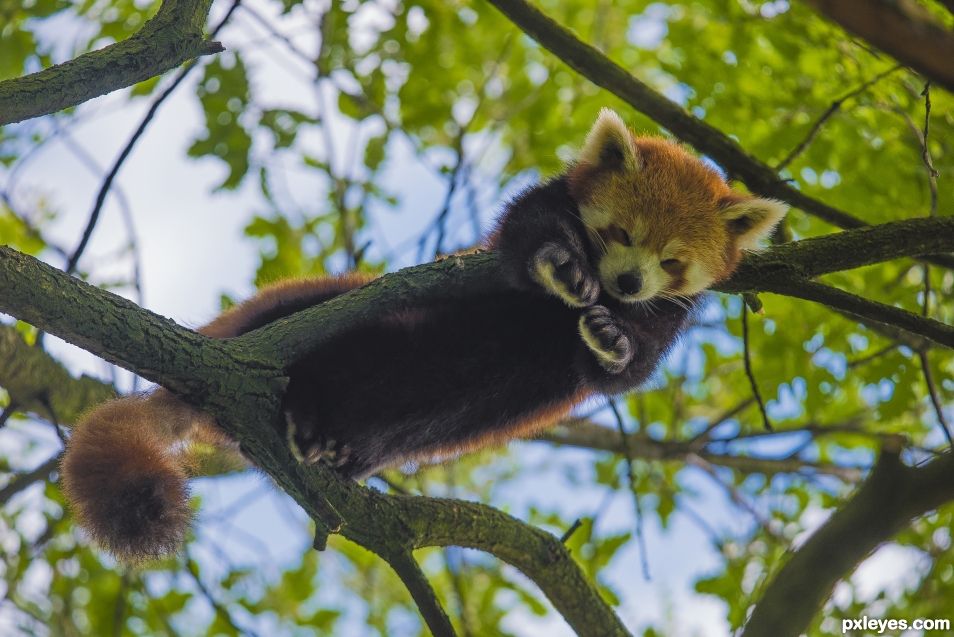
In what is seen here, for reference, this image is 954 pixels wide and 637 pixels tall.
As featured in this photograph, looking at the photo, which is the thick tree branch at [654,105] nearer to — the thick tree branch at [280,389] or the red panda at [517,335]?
the red panda at [517,335]

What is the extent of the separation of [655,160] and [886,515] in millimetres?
1747

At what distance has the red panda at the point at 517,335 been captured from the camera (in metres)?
3.15

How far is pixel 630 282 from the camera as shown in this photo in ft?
11.1

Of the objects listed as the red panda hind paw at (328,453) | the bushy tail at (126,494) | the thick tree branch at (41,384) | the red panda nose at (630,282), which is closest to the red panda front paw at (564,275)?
the red panda nose at (630,282)

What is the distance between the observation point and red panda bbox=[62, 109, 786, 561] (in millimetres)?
3150

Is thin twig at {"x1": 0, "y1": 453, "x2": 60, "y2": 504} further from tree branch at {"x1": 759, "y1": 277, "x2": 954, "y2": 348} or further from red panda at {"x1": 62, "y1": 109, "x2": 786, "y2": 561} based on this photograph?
tree branch at {"x1": 759, "y1": 277, "x2": 954, "y2": 348}

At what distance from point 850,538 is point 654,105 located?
1975 millimetres

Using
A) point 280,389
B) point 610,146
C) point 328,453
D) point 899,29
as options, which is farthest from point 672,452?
point 899,29

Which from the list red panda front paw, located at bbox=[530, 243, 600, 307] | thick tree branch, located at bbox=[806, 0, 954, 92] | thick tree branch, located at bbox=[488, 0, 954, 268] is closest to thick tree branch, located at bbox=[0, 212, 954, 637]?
red panda front paw, located at bbox=[530, 243, 600, 307]

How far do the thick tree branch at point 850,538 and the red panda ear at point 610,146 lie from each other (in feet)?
5.15

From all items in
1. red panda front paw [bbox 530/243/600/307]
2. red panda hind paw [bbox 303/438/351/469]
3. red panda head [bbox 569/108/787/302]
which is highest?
red panda head [bbox 569/108/787/302]

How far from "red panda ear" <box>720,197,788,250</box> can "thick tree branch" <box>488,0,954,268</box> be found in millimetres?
154

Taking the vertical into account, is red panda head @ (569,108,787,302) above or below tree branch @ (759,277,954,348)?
above

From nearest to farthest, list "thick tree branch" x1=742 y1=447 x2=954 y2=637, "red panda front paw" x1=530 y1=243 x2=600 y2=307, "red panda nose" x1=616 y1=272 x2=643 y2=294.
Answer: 1. "thick tree branch" x1=742 y1=447 x2=954 y2=637
2. "red panda front paw" x1=530 y1=243 x2=600 y2=307
3. "red panda nose" x1=616 y1=272 x2=643 y2=294
